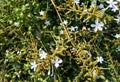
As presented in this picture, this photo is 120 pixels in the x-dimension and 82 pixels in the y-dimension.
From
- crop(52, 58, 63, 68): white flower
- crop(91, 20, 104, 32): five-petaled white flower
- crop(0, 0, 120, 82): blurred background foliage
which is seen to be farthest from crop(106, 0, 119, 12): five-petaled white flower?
crop(52, 58, 63, 68): white flower

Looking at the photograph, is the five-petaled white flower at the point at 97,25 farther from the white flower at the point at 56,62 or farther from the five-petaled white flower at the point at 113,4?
the white flower at the point at 56,62

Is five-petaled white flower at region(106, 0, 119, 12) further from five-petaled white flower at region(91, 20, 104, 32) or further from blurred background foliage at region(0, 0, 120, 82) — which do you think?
five-petaled white flower at region(91, 20, 104, 32)

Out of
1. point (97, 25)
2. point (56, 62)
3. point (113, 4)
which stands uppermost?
point (113, 4)

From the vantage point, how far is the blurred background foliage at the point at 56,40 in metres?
3.13

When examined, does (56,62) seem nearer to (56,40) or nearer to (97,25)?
(56,40)

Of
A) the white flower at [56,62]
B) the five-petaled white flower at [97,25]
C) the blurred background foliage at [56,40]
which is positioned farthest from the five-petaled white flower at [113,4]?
the white flower at [56,62]

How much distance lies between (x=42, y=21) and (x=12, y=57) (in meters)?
0.43

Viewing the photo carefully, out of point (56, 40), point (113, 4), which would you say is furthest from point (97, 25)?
point (56, 40)

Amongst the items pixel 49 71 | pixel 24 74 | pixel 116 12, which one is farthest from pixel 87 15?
pixel 24 74

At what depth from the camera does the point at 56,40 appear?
128 inches

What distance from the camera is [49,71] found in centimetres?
304

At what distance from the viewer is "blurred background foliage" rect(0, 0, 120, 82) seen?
10.3ft

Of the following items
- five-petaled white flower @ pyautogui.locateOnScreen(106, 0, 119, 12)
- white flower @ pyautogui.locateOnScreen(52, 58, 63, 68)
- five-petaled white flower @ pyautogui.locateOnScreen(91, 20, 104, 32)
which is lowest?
white flower @ pyautogui.locateOnScreen(52, 58, 63, 68)

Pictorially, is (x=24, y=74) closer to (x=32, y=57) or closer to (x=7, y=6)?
(x=32, y=57)
